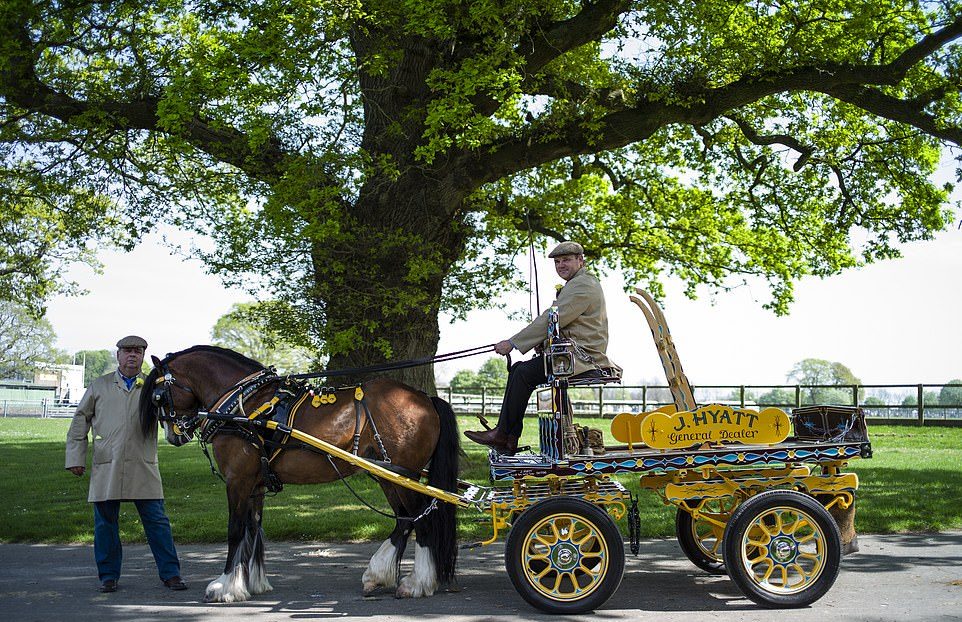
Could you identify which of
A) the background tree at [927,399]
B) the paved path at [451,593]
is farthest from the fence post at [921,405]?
the paved path at [451,593]

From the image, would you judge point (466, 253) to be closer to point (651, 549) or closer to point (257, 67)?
point (257, 67)

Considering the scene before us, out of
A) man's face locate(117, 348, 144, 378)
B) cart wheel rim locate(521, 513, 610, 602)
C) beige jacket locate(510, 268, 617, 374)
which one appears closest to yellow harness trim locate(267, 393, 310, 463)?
man's face locate(117, 348, 144, 378)

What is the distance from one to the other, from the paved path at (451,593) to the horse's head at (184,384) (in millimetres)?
1448

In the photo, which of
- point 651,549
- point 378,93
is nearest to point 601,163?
point 378,93

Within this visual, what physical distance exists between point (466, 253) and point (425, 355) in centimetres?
237

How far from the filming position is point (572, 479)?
23.6ft

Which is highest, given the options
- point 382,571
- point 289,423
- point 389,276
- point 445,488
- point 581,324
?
point 389,276

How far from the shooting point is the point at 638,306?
24.5ft

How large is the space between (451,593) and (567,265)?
2.87m

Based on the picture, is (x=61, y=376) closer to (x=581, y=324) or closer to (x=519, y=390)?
(x=519, y=390)

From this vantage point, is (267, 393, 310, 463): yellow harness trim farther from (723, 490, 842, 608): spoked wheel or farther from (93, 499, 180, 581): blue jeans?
(723, 490, 842, 608): spoked wheel

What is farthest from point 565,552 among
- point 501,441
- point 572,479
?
A: point 501,441

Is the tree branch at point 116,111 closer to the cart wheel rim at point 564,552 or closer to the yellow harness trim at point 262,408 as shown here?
the yellow harness trim at point 262,408

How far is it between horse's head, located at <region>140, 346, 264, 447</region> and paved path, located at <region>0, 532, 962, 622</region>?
4.75 ft
